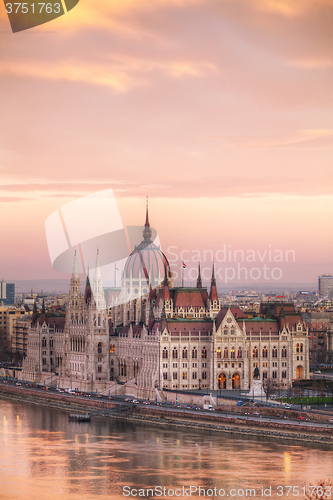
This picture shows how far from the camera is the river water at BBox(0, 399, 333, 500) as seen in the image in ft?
281

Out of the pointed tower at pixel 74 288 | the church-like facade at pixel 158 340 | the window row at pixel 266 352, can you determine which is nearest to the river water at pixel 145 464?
the church-like facade at pixel 158 340

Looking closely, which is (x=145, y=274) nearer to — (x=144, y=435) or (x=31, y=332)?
(x=31, y=332)

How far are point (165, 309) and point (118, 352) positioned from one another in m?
9.05

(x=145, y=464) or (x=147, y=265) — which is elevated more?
(x=147, y=265)

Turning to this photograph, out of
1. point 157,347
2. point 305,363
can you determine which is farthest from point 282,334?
point 157,347

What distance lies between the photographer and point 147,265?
15762cm

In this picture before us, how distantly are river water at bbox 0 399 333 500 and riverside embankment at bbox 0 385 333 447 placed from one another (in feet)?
6.60

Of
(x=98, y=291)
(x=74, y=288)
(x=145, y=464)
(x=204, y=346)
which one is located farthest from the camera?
(x=74, y=288)

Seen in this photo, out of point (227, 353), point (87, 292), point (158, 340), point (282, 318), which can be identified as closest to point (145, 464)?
point (158, 340)

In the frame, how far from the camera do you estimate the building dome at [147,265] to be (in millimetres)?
157250

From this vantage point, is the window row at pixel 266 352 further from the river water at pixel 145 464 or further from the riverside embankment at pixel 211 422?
the river water at pixel 145 464

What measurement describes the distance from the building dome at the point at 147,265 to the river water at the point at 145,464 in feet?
143

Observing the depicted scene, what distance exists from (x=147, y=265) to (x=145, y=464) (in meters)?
65.1

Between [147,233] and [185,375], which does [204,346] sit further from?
[147,233]
